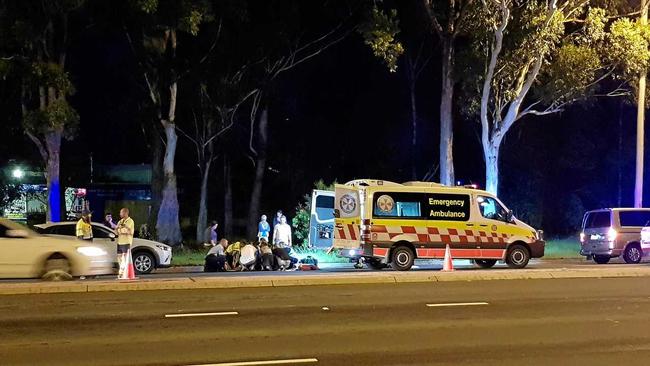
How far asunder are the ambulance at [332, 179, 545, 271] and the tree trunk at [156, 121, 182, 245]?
10.5 metres

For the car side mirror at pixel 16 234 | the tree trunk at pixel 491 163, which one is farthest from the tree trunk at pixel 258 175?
the car side mirror at pixel 16 234

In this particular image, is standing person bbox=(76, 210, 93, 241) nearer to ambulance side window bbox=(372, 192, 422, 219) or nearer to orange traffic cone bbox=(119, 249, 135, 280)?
orange traffic cone bbox=(119, 249, 135, 280)

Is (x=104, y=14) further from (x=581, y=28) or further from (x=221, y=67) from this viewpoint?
(x=581, y=28)

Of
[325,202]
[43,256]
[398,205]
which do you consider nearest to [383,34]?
[325,202]

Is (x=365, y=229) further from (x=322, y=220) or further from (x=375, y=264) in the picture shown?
(x=322, y=220)

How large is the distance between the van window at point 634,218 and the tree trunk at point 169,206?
1533 centimetres

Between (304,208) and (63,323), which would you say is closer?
(63,323)

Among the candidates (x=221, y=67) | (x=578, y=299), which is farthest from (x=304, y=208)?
(x=578, y=299)

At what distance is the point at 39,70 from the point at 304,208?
9.82 metres

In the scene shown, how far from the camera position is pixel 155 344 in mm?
9180

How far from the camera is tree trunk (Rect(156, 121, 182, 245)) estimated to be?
2795cm

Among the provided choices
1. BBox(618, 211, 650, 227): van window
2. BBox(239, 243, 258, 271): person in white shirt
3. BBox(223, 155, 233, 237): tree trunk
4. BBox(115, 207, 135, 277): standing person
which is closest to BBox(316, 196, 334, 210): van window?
BBox(239, 243, 258, 271): person in white shirt

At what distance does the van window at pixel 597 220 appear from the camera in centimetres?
2239

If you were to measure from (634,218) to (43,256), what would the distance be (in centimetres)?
A: 1637
